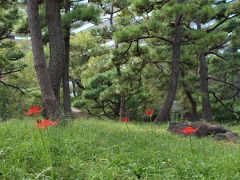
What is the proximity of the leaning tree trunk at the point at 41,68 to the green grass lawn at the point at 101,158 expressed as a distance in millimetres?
1336

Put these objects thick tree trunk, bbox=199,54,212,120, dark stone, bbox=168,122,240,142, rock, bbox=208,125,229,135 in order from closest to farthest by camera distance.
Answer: dark stone, bbox=168,122,240,142 < rock, bbox=208,125,229,135 < thick tree trunk, bbox=199,54,212,120

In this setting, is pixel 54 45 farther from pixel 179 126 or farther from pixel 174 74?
pixel 174 74

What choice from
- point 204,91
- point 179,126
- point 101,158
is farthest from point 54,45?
point 204,91

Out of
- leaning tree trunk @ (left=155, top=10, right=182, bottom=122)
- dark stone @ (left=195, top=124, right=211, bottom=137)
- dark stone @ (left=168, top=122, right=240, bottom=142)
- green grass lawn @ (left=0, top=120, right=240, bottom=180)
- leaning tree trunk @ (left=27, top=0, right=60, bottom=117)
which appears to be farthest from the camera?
leaning tree trunk @ (left=155, top=10, right=182, bottom=122)

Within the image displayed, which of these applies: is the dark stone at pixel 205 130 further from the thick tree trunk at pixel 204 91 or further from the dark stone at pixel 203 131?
the thick tree trunk at pixel 204 91

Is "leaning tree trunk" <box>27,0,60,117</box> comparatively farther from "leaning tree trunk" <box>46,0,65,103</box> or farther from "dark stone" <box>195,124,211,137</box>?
"dark stone" <box>195,124,211,137</box>

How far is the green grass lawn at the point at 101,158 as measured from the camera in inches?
162

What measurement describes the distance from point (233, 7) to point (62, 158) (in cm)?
1008

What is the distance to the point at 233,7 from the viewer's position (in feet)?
43.1

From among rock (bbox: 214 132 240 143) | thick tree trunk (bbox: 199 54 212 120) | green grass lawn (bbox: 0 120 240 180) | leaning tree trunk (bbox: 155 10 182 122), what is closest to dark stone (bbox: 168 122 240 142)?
rock (bbox: 214 132 240 143)

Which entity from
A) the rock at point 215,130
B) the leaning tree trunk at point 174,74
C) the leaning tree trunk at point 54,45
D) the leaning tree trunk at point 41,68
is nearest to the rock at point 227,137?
the rock at point 215,130

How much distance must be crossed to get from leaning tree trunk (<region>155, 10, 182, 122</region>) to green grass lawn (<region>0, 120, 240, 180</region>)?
263 inches

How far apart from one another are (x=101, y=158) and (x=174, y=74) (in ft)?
28.4

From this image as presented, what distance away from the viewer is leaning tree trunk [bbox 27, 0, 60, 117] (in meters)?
7.28
